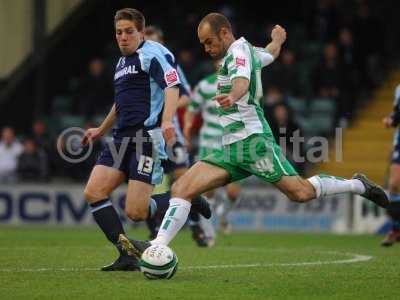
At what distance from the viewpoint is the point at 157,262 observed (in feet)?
25.8

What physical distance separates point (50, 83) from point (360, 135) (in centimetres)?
667

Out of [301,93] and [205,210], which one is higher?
[301,93]

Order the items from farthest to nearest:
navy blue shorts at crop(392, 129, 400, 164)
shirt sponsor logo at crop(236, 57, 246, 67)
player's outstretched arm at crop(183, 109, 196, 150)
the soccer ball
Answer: player's outstretched arm at crop(183, 109, 196, 150) < navy blue shorts at crop(392, 129, 400, 164) < shirt sponsor logo at crop(236, 57, 246, 67) < the soccer ball

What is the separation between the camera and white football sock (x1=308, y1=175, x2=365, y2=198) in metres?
8.56

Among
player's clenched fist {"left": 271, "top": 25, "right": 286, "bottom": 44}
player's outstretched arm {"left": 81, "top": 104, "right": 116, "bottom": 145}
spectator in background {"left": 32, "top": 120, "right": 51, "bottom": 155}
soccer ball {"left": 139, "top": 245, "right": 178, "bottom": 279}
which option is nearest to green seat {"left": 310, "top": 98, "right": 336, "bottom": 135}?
spectator in background {"left": 32, "top": 120, "right": 51, "bottom": 155}

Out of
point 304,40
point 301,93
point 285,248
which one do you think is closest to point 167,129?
point 285,248

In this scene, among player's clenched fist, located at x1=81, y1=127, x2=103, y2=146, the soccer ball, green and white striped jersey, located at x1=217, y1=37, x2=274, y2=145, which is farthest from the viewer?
player's clenched fist, located at x1=81, y1=127, x2=103, y2=146

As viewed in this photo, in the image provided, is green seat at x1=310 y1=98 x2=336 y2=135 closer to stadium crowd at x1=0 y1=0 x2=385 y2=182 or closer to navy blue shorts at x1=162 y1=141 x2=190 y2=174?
stadium crowd at x1=0 y1=0 x2=385 y2=182

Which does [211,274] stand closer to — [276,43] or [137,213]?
[137,213]

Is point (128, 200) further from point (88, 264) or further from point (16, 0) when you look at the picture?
point (16, 0)

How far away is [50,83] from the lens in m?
23.0

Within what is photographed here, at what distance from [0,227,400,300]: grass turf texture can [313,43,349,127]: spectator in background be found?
7880 mm

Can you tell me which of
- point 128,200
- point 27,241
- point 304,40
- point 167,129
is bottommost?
point 27,241

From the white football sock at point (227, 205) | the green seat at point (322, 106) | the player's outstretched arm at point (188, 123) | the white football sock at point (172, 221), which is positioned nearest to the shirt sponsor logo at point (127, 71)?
the white football sock at point (172, 221)
